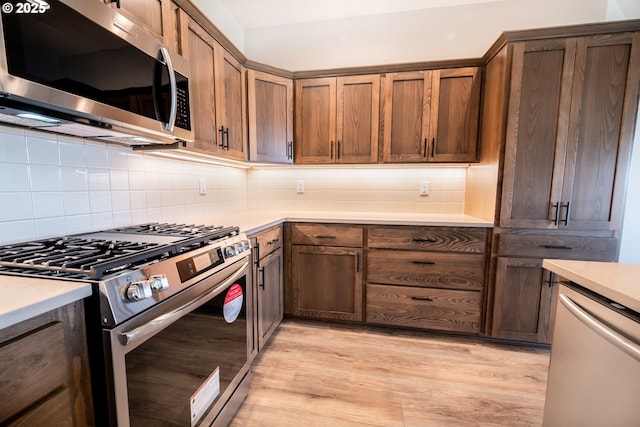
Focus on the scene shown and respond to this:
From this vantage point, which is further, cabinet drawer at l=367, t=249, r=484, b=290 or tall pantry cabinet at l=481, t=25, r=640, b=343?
cabinet drawer at l=367, t=249, r=484, b=290

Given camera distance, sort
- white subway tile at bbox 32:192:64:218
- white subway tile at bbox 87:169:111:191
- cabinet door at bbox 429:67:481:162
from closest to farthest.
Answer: white subway tile at bbox 32:192:64:218 < white subway tile at bbox 87:169:111:191 < cabinet door at bbox 429:67:481:162

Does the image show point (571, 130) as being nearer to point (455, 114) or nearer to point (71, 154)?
point (455, 114)

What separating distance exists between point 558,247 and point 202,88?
8.27 ft

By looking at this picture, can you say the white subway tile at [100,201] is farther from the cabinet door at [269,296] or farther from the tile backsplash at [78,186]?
the cabinet door at [269,296]

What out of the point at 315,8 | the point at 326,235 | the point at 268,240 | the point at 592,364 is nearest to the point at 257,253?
the point at 268,240

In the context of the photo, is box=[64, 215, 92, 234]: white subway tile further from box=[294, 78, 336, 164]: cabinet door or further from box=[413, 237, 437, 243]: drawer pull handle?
box=[413, 237, 437, 243]: drawer pull handle

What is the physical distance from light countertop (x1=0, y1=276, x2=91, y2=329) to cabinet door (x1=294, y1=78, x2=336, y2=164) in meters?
1.96

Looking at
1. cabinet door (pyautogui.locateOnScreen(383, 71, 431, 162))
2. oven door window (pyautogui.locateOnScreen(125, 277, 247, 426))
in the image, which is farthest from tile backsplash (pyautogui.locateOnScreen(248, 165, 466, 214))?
oven door window (pyautogui.locateOnScreen(125, 277, 247, 426))

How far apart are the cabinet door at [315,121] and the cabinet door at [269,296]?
0.90 metres

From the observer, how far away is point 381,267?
7.13 feet

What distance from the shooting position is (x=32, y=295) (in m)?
0.64

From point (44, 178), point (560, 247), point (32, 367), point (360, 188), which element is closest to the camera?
point (32, 367)

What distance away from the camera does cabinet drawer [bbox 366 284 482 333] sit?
2.09 meters

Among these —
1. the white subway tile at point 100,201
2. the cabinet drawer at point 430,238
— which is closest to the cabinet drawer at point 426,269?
the cabinet drawer at point 430,238
